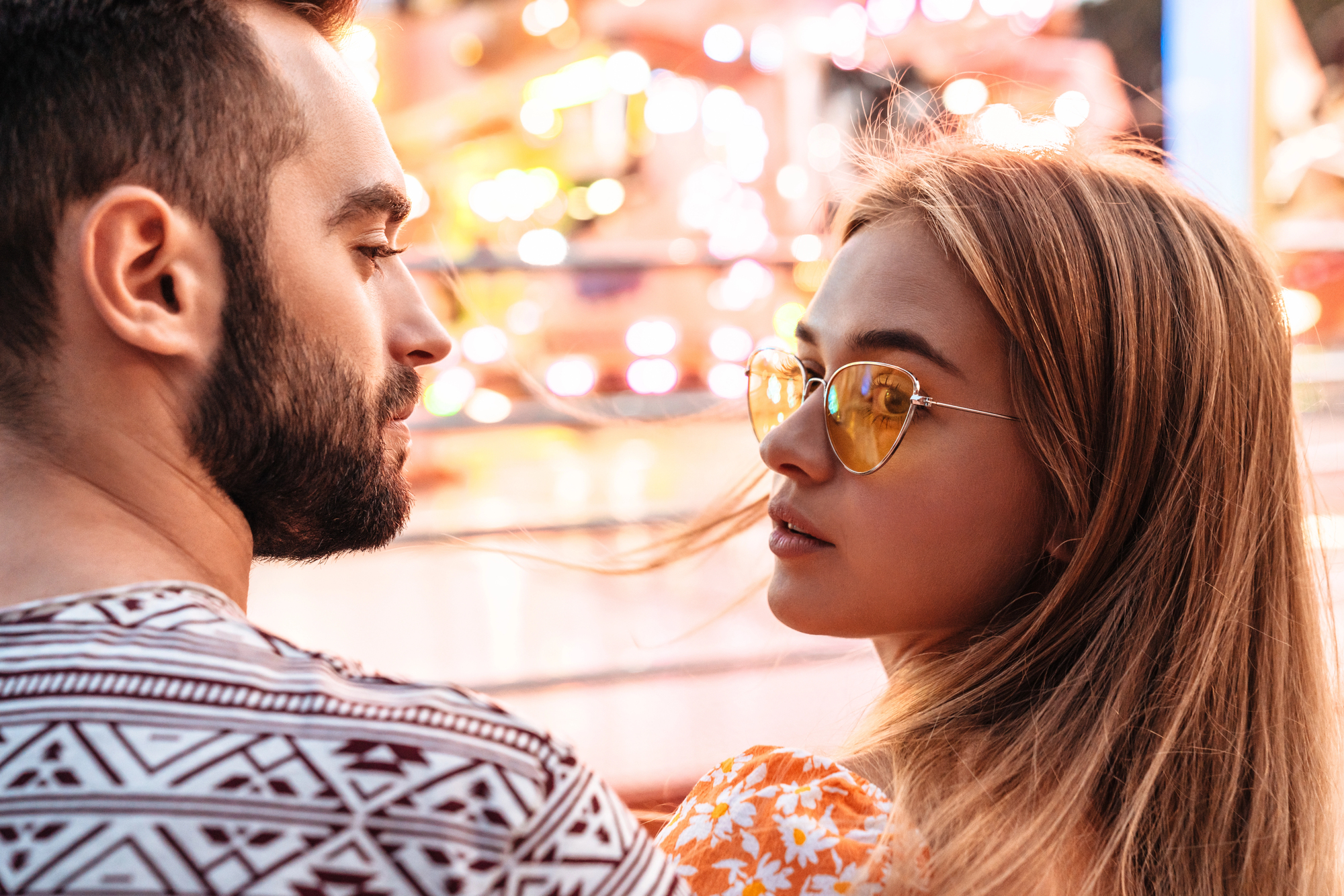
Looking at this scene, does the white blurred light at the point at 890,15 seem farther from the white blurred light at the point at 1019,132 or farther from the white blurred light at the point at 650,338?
the white blurred light at the point at 1019,132

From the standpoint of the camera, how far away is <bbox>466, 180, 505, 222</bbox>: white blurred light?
614 centimetres

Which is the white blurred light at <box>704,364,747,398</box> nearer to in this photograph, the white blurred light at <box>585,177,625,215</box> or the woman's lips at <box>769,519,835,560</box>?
the white blurred light at <box>585,177,625,215</box>

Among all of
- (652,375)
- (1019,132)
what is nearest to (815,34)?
(652,375)

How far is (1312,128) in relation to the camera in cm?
541

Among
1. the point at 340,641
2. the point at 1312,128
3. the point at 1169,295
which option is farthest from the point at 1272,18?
the point at 340,641

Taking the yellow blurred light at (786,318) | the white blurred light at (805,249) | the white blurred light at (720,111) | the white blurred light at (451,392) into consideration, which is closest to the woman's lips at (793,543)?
the white blurred light at (805,249)

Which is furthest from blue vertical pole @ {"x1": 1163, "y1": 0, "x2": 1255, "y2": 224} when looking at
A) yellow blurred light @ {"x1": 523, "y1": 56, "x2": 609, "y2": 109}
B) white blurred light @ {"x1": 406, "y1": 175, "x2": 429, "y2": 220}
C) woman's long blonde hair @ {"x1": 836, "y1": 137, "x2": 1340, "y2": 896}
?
white blurred light @ {"x1": 406, "y1": 175, "x2": 429, "y2": 220}

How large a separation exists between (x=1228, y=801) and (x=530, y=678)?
242cm

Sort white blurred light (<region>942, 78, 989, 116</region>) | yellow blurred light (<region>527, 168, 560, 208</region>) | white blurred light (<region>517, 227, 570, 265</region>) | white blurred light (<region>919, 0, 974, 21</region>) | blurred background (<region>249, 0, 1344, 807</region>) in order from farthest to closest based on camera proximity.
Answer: yellow blurred light (<region>527, 168, 560, 208</region>), white blurred light (<region>919, 0, 974, 21</region>), white blurred light (<region>942, 78, 989, 116</region>), blurred background (<region>249, 0, 1344, 807</region>), white blurred light (<region>517, 227, 570, 265</region>)

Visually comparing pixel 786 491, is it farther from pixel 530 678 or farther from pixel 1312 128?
pixel 1312 128

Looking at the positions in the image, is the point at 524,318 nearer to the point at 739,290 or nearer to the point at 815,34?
the point at 739,290

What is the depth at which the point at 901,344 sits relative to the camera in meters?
1.45

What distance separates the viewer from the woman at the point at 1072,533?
1.30 metres

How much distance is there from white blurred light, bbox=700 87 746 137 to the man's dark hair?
4871 millimetres
